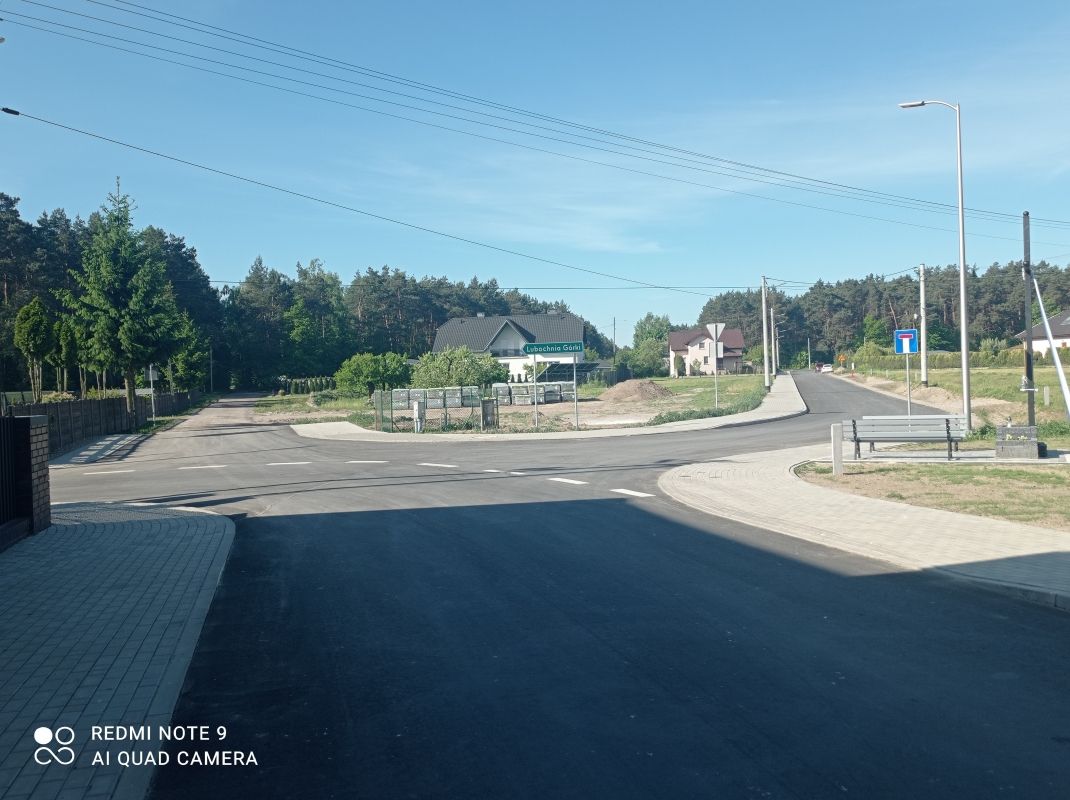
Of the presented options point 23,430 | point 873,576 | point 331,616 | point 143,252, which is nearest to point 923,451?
point 873,576

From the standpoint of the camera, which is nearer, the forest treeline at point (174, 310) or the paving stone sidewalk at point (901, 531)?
the paving stone sidewalk at point (901, 531)

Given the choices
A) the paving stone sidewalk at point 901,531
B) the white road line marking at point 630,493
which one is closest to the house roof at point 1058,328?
the paving stone sidewalk at point 901,531

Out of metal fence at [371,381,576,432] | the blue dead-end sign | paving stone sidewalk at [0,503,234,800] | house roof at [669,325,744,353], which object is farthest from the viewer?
house roof at [669,325,744,353]

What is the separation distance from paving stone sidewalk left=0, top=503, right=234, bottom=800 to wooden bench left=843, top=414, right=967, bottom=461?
1245 centimetres

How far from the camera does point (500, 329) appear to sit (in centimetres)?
9631

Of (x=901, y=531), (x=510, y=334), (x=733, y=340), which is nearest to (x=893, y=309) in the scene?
(x=733, y=340)

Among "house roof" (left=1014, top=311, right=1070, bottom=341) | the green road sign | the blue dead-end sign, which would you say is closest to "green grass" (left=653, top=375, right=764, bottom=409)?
the green road sign

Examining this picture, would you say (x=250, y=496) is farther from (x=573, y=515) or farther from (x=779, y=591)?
(x=779, y=591)

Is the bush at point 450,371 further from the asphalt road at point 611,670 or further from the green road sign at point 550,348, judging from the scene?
the asphalt road at point 611,670

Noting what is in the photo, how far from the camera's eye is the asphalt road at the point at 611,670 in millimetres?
4281

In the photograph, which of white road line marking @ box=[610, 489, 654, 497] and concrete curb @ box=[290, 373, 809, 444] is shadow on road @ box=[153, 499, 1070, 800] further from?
concrete curb @ box=[290, 373, 809, 444]

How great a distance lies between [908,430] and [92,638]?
51.1 feet

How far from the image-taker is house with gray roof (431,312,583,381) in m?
A: 95.2

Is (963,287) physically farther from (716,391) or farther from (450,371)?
(450,371)
